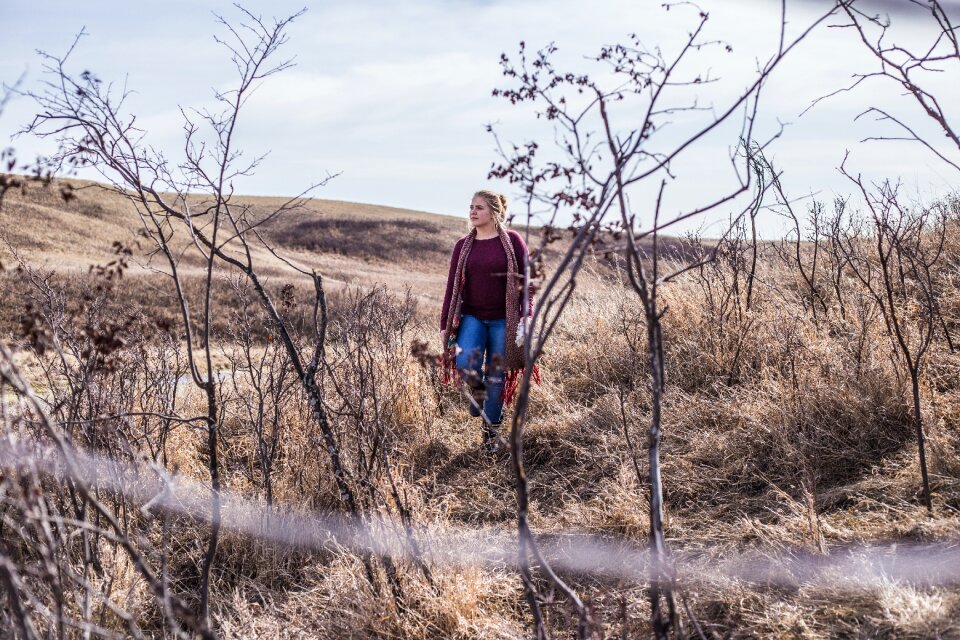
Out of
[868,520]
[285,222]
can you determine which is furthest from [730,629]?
[285,222]

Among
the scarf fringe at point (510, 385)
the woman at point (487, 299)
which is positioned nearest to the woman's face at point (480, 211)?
the woman at point (487, 299)

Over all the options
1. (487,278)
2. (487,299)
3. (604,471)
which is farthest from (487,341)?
(604,471)

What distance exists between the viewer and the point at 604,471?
15.3ft

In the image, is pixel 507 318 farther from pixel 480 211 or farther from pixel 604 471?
pixel 604 471

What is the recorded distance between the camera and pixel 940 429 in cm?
393

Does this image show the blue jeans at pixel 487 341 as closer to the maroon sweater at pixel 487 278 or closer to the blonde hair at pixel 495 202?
the maroon sweater at pixel 487 278

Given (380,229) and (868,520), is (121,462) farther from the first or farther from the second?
(380,229)

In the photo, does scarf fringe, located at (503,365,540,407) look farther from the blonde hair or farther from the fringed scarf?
the blonde hair

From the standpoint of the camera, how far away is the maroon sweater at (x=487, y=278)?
532cm

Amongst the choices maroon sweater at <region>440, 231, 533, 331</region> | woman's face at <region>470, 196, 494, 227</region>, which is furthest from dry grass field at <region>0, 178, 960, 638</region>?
woman's face at <region>470, 196, 494, 227</region>

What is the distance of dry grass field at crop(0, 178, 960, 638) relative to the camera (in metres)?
3.03

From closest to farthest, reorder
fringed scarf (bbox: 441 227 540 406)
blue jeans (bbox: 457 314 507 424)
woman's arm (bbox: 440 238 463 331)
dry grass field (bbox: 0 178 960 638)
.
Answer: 1. dry grass field (bbox: 0 178 960 638)
2. fringed scarf (bbox: 441 227 540 406)
3. blue jeans (bbox: 457 314 507 424)
4. woman's arm (bbox: 440 238 463 331)

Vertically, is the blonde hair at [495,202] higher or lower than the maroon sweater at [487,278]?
higher

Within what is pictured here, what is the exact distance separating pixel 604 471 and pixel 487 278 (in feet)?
5.18
